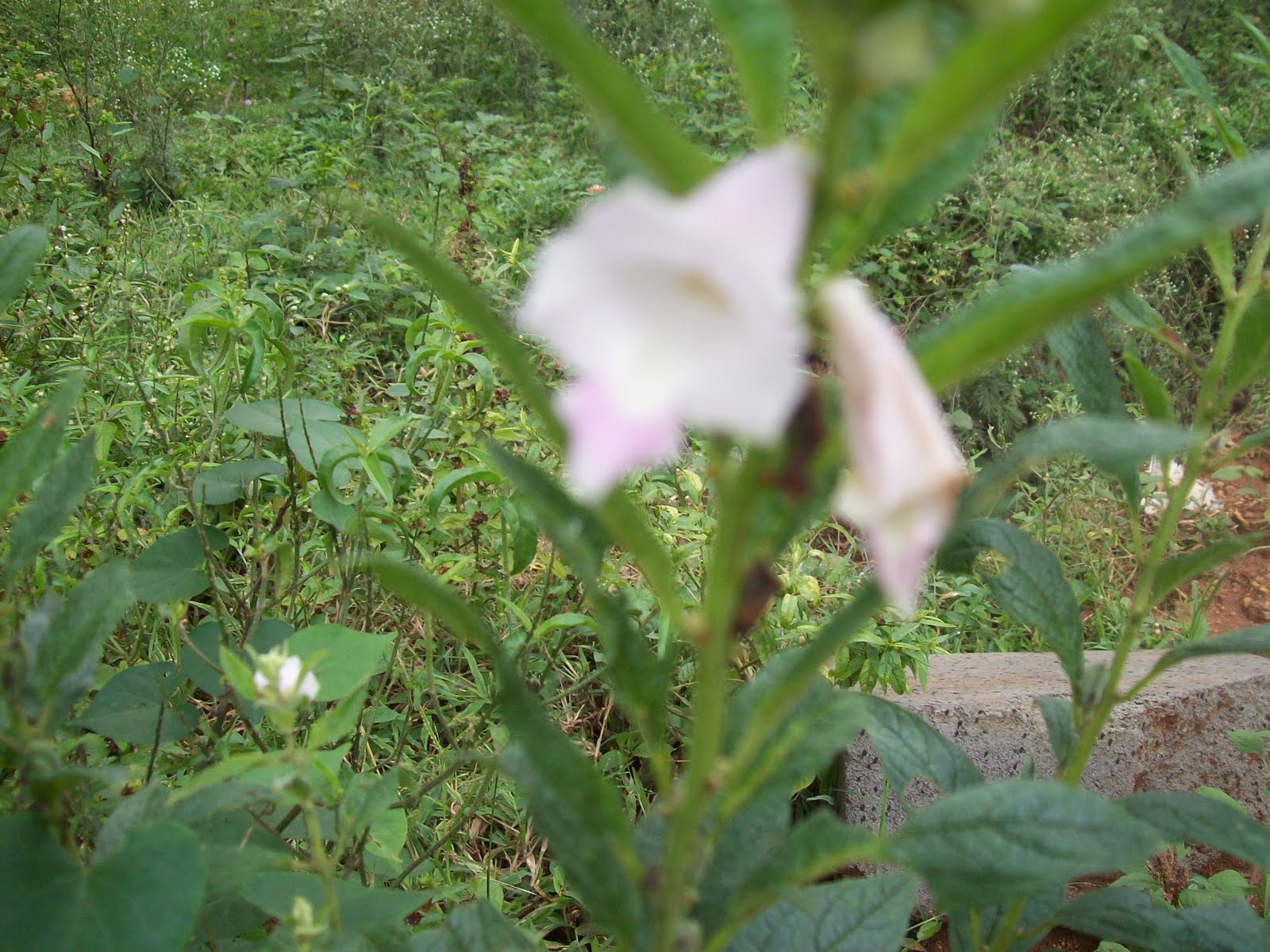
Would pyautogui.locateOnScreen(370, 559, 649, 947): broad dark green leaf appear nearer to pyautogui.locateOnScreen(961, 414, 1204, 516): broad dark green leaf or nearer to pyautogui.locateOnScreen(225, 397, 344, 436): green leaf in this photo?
pyautogui.locateOnScreen(961, 414, 1204, 516): broad dark green leaf

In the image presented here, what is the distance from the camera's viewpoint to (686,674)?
208 cm

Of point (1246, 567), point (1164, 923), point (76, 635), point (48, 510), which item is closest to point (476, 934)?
point (76, 635)

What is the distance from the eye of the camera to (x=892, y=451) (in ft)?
1.37

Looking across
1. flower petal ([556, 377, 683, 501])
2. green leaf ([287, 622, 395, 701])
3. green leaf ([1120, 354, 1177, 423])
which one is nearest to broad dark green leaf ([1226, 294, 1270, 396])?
green leaf ([1120, 354, 1177, 423])

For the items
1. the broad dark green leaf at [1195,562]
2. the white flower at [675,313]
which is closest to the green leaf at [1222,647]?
the broad dark green leaf at [1195,562]

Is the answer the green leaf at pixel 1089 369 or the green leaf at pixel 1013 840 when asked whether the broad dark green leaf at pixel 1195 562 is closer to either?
the green leaf at pixel 1089 369

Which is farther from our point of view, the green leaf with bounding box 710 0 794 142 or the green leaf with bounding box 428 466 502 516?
the green leaf with bounding box 428 466 502 516

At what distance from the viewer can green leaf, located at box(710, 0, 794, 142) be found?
1.60 ft

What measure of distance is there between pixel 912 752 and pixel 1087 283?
82cm

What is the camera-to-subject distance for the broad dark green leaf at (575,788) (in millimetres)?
597

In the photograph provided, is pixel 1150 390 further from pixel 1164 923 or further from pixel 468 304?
pixel 468 304

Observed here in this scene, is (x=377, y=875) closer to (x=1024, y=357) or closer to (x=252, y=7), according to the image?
(x=1024, y=357)

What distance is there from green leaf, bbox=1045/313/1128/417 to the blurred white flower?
0.86 meters

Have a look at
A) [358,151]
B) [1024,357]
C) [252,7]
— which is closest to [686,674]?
[1024,357]
